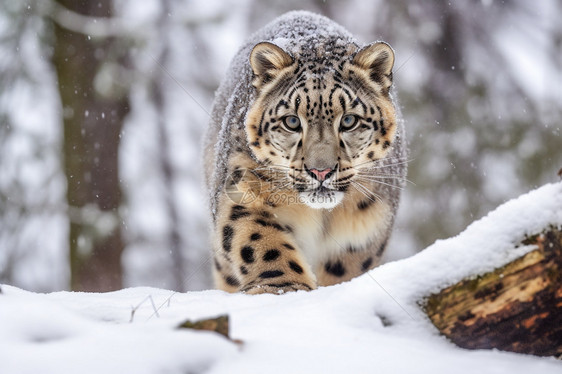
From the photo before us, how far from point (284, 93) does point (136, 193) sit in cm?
711

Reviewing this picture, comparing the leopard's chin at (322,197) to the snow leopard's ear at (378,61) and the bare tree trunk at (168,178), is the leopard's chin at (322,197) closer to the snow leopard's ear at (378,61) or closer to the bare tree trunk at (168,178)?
the snow leopard's ear at (378,61)

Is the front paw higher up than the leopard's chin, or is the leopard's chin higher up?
the leopard's chin

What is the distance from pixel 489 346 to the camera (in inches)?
123

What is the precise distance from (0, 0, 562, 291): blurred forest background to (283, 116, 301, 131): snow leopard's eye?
4.64 meters

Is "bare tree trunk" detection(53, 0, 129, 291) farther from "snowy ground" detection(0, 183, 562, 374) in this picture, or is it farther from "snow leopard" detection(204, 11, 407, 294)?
"snowy ground" detection(0, 183, 562, 374)

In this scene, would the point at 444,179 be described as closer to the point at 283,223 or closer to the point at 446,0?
the point at 446,0

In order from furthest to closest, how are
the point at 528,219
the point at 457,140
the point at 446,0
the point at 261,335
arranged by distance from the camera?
the point at 446,0 < the point at 457,140 < the point at 528,219 < the point at 261,335

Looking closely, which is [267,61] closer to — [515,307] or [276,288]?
[276,288]

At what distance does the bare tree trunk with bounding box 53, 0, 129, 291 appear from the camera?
31.0ft

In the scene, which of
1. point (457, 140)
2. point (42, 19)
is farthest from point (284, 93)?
point (457, 140)

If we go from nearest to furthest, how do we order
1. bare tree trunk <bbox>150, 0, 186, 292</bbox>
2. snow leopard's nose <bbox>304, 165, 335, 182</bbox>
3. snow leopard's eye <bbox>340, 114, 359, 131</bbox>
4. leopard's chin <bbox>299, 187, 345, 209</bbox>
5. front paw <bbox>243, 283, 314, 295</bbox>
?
front paw <bbox>243, 283, 314, 295</bbox>
snow leopard's nose <bbox>304, 165, 335, 182</bbox>
leopard's chin <bbox>299, 187, 345, 209</bbox>
snow leopard's eye <bbox>340, 114, 359, 131</bbox>
bare tree trunk <bbox>150, 0, 186, 292</bbox>

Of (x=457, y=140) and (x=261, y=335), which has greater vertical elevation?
(x=457, y=140)

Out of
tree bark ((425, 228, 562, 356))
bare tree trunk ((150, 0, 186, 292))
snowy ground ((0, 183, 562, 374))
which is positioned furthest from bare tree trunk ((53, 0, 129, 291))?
tree bark ((425, 228, 562, 356))

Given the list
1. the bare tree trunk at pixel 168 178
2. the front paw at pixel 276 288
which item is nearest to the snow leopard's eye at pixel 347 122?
the front paw at pixel 276 288
